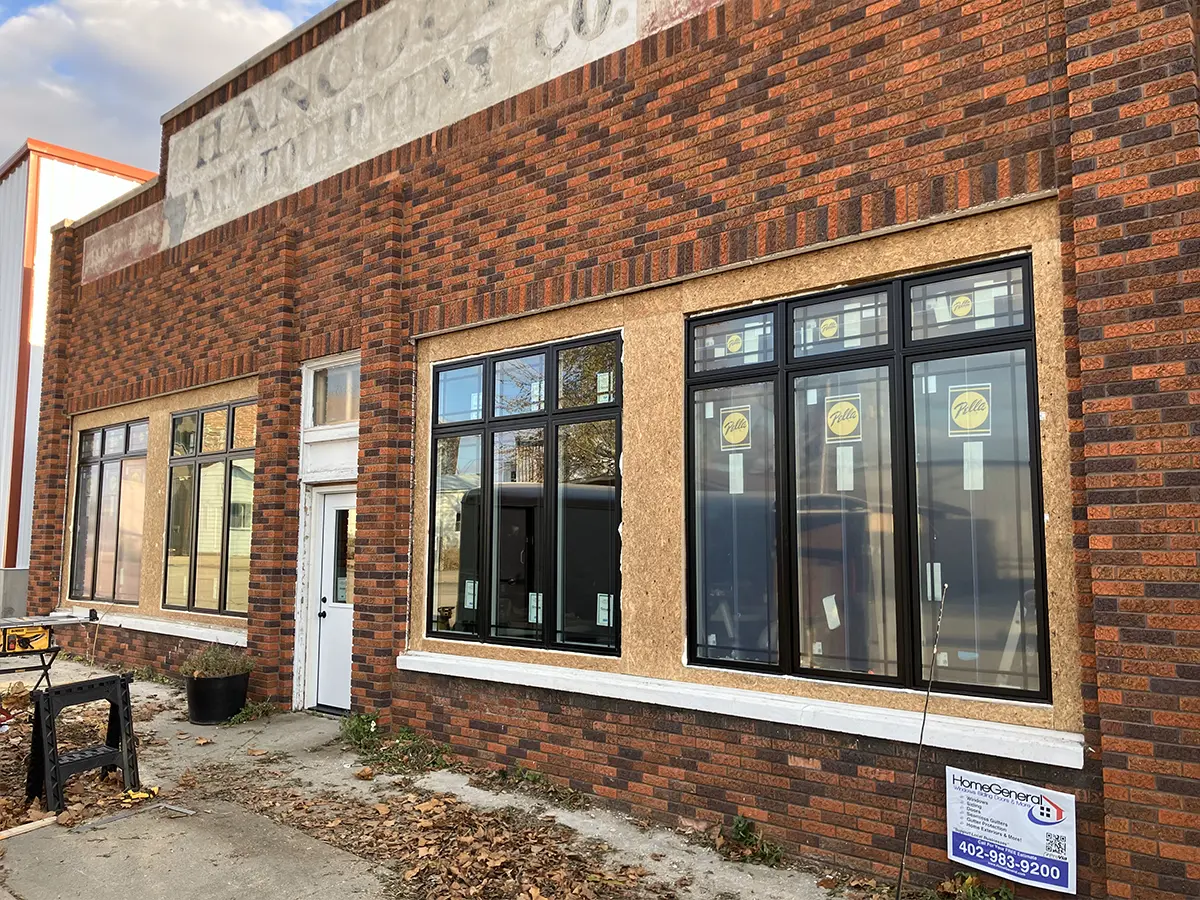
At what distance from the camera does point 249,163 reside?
10477 mm

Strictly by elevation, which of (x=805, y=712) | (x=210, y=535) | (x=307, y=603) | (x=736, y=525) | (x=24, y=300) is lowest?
(x=805, y=712)

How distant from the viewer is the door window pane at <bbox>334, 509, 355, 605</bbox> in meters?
9.05

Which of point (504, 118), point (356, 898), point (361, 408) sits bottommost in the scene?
point (356, 898)

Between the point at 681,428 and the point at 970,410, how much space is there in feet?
6.32

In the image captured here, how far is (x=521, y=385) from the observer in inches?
288

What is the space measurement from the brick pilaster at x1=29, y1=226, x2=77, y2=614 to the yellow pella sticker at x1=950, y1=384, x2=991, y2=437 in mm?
12848

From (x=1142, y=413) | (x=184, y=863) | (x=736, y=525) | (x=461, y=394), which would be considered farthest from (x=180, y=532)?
(x=1142, y=413)

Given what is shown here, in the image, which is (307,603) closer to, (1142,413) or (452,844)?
(452,844)

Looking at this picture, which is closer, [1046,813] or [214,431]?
[1046,813]

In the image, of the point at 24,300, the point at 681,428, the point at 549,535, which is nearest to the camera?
the point at 681,428

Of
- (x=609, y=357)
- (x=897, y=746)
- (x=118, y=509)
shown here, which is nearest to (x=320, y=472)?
(x=609, y=357)

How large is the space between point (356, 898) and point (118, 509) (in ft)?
30.6

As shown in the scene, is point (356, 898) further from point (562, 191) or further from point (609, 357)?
point (562, 191)

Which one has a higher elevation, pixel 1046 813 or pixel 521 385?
pixel 521 385
